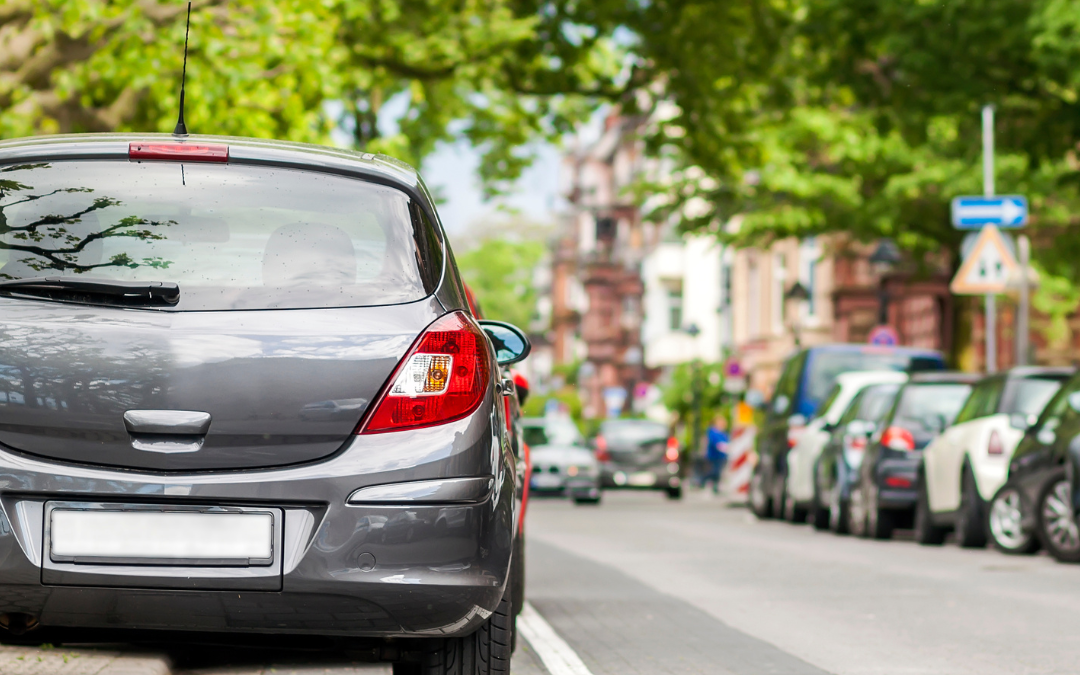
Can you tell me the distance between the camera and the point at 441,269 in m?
5.59

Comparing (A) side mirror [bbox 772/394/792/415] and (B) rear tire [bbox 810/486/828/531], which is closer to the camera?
(B) rear tire [bbox 810/486/828/531]

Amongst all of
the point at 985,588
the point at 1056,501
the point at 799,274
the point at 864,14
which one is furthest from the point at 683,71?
the point at 799,274

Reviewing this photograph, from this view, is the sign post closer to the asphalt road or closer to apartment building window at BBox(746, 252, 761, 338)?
the asphalt road

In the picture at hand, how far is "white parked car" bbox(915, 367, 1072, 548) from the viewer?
1688cm

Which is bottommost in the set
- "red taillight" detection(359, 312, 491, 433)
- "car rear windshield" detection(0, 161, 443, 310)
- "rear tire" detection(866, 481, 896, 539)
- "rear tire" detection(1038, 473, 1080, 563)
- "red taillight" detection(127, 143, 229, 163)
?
"rear tire" detection(866, 481, 896, 539)

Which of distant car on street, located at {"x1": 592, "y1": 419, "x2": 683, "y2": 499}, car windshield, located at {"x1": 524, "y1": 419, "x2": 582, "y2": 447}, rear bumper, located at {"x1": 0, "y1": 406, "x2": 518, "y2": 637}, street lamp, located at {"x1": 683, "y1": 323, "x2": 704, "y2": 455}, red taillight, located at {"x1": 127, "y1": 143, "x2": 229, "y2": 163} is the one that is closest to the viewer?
rear bumper, located at {"x1": 0, "y1": 406, "x2": 518, "y2": 637}

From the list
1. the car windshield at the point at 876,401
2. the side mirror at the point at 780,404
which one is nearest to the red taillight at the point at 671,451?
the side mirror at the point at 780,404

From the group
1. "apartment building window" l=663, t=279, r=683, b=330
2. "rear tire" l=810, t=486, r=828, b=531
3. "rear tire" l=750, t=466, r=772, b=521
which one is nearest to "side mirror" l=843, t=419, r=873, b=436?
"rear tire" l=810, t=486, r=828, b=531

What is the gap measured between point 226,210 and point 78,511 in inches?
37.4

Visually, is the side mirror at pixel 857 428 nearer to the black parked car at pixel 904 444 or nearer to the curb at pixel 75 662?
the black parked car at pixel 904 444

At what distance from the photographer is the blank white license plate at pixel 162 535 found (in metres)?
5.09

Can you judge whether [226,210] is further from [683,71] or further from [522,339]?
[683,71]

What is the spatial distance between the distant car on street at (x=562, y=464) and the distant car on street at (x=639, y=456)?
1.13 m

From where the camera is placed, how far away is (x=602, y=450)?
36.7 m
